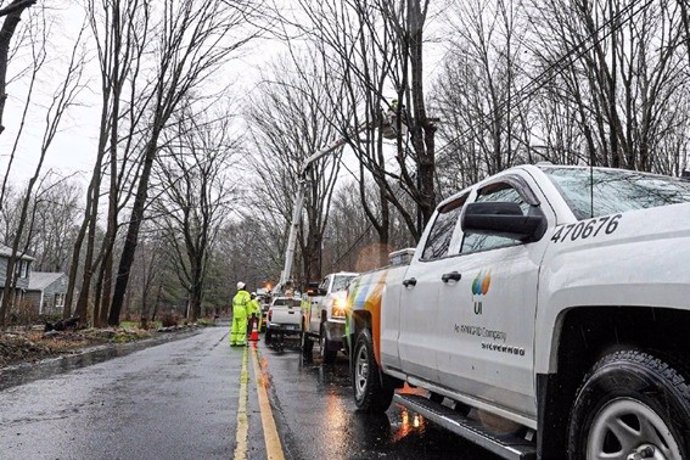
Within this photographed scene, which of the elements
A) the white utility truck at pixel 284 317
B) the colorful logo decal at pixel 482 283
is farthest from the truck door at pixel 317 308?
the colorful logo decal at pixel 482 283

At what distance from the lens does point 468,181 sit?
22156 millimetres

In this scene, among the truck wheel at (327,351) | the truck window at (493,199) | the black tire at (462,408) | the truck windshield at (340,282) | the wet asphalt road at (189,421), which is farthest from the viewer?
the truck windshield at (340,282)

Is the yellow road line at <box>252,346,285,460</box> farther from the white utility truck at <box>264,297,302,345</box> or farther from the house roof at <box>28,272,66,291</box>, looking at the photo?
the house roof at <box>28,272,66,291</box>

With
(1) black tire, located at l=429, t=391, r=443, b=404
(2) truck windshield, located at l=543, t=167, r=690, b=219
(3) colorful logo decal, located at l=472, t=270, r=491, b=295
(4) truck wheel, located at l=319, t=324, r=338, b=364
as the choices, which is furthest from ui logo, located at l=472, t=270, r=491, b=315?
(4) truck wheel, located at l=319, t=324, r=338, b=364

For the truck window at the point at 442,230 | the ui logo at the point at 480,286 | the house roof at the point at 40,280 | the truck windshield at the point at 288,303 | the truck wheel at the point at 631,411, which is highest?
the house roof at the point at 40,280

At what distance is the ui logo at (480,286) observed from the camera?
12.1ft

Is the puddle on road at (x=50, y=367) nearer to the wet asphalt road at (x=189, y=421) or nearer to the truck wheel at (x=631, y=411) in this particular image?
the wet asphalt road at (x=189, y=421)

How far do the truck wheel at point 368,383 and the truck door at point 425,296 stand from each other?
3.06 ft

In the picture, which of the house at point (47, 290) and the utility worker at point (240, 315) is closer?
the utility worker at point (240, 315)

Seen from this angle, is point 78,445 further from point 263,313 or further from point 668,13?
point 263,313

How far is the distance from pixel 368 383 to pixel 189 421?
5.83 feet

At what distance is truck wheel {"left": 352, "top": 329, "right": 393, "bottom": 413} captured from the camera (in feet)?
20.2

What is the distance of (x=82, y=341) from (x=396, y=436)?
12.6 meters

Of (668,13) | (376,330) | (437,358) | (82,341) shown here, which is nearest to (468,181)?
(668,13)
